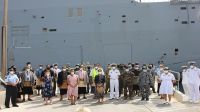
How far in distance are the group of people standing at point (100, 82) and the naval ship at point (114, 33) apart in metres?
8.63

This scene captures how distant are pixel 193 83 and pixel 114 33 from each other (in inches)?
440

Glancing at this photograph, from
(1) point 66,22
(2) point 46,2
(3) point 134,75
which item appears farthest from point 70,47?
(3) point 134,75

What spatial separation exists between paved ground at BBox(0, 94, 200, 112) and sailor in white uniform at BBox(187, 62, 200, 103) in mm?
480

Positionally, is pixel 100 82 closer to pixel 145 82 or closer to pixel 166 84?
pixel 145 82

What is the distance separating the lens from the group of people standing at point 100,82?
13459mm

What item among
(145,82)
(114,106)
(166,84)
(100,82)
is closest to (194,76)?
(166,84)

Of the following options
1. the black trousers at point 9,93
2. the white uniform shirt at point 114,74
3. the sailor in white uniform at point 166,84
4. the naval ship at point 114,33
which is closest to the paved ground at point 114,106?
the black trousers at point 9,93

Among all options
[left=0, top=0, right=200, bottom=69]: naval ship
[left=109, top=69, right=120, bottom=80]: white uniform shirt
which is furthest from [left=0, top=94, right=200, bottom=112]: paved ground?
[left=0, top=0, right=200, bottom=69]: naval ship

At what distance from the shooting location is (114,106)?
506 inches

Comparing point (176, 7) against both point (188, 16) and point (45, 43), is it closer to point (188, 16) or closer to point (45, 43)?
point (188, 16)

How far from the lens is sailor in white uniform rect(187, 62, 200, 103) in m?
13.6

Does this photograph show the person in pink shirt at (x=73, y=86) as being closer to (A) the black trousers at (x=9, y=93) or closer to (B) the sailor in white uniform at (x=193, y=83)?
(A) the black trousers at (x=9, y=93)

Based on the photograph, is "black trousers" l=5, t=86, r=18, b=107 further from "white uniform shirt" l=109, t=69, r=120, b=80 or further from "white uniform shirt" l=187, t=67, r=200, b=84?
"white uniform shirt" l=187, t=67, r=200, b=84

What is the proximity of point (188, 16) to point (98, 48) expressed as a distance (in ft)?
20.0
